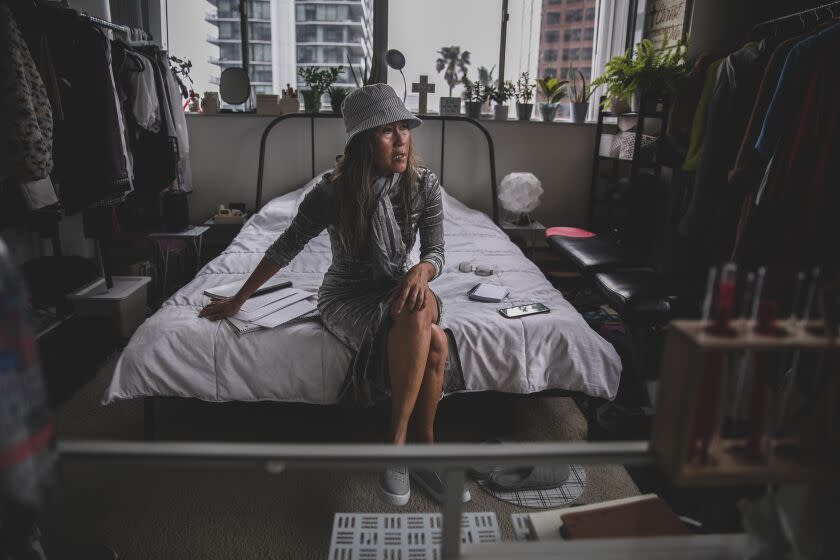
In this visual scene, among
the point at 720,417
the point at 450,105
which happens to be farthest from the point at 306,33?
the point at 720,417

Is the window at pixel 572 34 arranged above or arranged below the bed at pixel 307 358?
above

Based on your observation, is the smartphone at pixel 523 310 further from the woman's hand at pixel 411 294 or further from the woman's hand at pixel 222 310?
the woman's hand at pixel 222 310

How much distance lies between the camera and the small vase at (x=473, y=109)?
13.3 ft

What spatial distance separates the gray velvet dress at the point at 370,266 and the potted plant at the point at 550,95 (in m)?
2.31

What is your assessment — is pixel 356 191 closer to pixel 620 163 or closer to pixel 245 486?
pixel 245 486

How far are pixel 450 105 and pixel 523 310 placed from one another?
241 centimetres

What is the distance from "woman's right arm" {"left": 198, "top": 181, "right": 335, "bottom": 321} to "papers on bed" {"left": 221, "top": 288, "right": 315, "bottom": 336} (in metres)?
0.05

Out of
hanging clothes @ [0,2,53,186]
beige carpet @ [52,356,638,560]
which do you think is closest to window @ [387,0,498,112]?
hanging clothes @ [0,2,53,186]

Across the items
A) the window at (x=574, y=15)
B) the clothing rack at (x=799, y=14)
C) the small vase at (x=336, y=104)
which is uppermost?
the window at (x=574, y=15)

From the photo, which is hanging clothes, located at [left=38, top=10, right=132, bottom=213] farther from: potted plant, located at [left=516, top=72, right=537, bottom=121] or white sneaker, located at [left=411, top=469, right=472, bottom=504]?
potted plant, located at [left=516, top=72, right=537, bottom=121]

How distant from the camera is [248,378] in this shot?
1.84 m

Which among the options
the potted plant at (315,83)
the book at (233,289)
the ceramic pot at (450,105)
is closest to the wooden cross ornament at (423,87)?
the ceramic pot at (450,105)

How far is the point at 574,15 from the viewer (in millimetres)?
4289

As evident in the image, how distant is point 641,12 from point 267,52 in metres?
2.58
